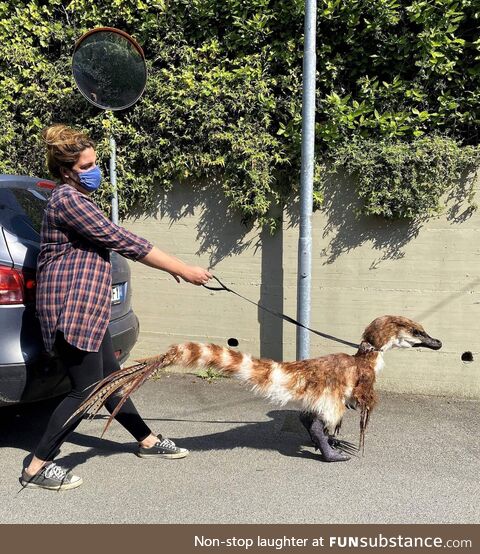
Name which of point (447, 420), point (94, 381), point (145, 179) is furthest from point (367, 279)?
point (94, 381)

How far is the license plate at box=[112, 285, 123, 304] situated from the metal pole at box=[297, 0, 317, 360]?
5.01 feet

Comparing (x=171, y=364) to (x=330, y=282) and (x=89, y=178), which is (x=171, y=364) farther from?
(x=330, y=282)

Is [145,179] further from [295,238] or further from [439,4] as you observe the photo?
[439,4]

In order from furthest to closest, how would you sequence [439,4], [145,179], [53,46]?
[53,46], [145,179], [439,4]

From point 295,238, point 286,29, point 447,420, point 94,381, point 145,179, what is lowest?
point 447,420

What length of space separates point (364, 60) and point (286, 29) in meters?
0.85

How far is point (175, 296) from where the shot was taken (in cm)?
624

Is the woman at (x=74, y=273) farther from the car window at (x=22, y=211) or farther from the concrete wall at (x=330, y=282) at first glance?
the concrete wall at (x=330, y=282)

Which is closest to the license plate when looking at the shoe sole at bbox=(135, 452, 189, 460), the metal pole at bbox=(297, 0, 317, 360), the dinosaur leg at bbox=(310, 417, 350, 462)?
the shoe sole at bbox=(135, 452, 189, 460)

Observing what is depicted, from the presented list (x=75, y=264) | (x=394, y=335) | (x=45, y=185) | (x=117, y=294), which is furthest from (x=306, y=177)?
(x=75, y=264)

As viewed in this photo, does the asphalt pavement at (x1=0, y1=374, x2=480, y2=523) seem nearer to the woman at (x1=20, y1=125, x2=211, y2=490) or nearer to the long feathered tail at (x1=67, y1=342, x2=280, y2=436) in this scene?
the woman at (x1=20, y1=125, x2=211, y2=490)

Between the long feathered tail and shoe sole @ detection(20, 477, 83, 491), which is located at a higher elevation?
the long feathered tail

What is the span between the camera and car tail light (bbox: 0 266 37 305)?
370 centimetres

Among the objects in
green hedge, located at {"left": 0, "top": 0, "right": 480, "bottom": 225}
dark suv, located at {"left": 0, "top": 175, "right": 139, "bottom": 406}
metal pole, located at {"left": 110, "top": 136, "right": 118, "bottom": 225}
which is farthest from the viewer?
metal pole, located at {"left": 110, "top": 136, "right": 118, "bottom": 225}
